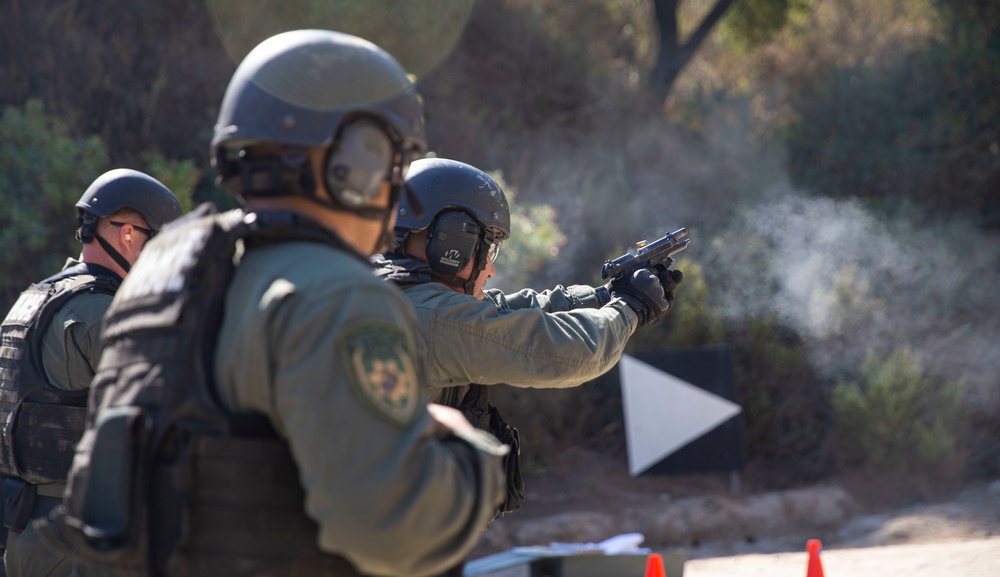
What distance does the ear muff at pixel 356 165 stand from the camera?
192 cm

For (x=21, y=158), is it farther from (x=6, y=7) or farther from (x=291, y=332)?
(x=291, y=332)

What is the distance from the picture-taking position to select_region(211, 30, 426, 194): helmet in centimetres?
192

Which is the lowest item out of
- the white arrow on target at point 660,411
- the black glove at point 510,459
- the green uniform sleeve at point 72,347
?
the black glove at point 510,459

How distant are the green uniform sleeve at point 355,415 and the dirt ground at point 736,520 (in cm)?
590

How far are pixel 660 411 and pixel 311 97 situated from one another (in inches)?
297

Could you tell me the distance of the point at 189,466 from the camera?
174 centimetres

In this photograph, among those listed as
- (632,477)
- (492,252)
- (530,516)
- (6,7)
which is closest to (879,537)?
(632,477)

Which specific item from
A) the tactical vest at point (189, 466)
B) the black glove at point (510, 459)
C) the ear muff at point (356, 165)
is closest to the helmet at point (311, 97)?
the ear muff at point (356, 165)

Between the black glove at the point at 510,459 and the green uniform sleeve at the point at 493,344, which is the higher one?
the green uniform sleeve at the point at 493,344

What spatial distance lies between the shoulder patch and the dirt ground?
5959mm

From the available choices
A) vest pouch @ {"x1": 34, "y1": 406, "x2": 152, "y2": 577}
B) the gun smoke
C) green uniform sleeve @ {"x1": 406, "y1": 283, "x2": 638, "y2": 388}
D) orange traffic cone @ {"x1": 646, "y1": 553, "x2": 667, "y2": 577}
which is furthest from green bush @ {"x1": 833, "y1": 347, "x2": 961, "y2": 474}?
vest pouch @ {"x1": 34, "y1": 406, "x2": 152, "y2": 577}

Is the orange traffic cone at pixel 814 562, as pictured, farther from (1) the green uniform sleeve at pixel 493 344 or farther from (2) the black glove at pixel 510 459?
(1) the green uniform sleeve at pixel 493 344

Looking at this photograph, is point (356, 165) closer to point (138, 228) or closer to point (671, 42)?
point (138, 228)

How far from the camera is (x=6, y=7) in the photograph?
10.8 meters
